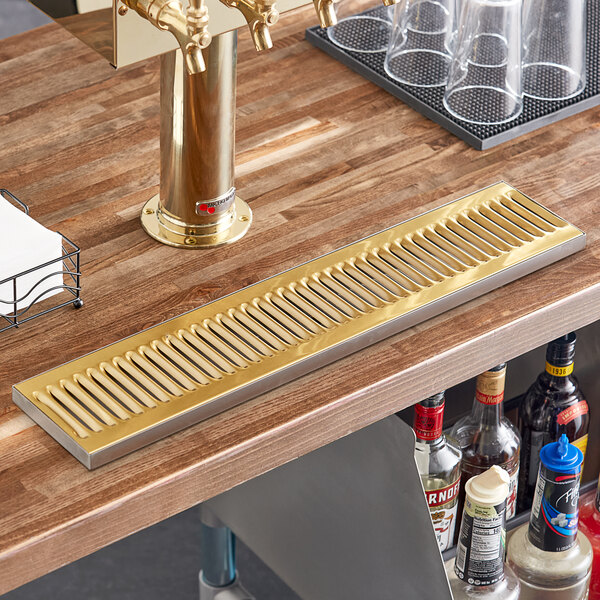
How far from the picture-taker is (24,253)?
48.9 inches

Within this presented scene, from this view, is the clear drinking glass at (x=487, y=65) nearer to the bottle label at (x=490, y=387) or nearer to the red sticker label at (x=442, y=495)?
the bottle label at (x=490, y=387)

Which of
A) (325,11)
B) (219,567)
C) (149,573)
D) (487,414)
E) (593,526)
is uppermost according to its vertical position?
(325,11)

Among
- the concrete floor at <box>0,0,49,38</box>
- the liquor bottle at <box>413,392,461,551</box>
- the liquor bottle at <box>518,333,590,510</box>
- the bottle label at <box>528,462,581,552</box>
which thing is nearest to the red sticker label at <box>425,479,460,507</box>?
the liquor bottle at <box>413,392,461,551</box>

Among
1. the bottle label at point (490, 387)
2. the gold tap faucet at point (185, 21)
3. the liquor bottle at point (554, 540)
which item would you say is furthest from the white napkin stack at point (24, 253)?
the liquor bottle at point (554, 540)

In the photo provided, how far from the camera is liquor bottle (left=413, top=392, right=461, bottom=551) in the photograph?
142 cm

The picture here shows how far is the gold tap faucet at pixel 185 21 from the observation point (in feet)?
3.85

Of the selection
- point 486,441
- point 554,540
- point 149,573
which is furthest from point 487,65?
point 149,573

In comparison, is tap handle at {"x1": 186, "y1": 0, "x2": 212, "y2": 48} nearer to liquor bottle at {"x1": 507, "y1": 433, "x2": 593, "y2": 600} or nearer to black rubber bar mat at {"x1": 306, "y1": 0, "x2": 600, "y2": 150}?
black rubber bar mat at {"x1": 306, "y1": 0, "x2": 600, "y2": 150}

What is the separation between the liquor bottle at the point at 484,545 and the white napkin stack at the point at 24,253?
55cm

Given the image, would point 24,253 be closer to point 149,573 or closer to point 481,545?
point 481,545

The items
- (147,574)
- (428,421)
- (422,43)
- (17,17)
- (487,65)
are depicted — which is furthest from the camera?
(17,17)

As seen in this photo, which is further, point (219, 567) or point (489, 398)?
point (219, 567)

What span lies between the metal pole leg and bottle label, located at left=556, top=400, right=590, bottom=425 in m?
0.66

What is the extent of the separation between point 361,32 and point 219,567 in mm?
973
